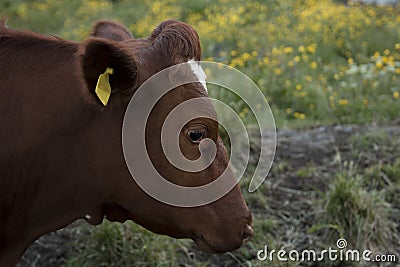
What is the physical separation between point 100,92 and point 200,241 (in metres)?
0.72

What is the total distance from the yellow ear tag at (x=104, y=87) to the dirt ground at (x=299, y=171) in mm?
1619

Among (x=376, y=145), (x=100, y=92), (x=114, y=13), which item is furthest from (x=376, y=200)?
(x=114, y=13)

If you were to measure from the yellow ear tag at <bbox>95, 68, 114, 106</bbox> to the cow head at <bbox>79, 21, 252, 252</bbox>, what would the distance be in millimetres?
17

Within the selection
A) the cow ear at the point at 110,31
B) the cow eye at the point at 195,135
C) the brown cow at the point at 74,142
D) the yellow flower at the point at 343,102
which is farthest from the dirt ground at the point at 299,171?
the cow eye at the point at 195,135

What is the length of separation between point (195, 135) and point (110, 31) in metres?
0.78

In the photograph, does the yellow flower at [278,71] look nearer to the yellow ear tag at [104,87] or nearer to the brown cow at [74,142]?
the brown cow at [74,142]

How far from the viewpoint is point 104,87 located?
8.40 ft

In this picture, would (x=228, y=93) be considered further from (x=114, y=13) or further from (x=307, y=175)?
(x=114, y=13)

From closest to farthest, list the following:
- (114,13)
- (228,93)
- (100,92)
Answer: (100,92) < (228,93) < (114,13)

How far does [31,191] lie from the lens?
2.74 meters

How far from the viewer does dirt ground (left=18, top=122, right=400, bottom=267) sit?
399 cm

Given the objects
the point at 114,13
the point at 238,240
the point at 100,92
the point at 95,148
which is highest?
the point at 100,92

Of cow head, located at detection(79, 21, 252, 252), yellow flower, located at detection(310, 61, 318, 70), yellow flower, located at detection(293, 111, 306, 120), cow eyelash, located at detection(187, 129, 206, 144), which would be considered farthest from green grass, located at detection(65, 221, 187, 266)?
yellow flower, located at detection(310, 61, 318, 70)

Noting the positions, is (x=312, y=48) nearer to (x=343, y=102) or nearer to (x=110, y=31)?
(x=343, y=102)
